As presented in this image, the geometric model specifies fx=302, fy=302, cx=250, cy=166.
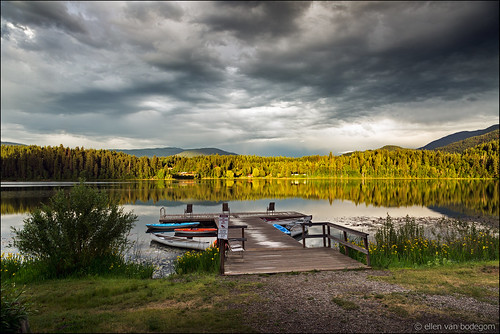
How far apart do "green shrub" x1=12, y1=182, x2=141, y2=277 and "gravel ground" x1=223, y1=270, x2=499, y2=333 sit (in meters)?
6.31

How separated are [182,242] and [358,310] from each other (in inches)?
566

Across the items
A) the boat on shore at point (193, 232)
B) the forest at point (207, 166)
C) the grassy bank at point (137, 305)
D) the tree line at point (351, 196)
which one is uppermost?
the forest at point (207, 166)

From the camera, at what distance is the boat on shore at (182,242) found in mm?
18562

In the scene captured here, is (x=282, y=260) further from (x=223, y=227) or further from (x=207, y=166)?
(x=207, y=166)

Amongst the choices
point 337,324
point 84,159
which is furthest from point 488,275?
point 84,159

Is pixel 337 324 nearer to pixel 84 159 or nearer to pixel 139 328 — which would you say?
pixel 139 328

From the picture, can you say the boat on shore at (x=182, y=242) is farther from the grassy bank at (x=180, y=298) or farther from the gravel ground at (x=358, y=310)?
the gravel ground at (x=358, y=310)

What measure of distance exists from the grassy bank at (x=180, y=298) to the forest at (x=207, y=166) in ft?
383

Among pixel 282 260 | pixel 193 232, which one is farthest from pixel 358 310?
pixel 193 232

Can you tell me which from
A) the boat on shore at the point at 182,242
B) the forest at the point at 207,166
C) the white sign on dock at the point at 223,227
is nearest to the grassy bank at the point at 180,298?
the white sign on dock at the point at 223,227

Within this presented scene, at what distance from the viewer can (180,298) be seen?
7633mm

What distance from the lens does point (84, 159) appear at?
149375 mm

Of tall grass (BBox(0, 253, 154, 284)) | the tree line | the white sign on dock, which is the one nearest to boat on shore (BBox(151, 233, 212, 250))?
the tree line

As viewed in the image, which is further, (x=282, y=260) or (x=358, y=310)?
(x=282, y=260)
